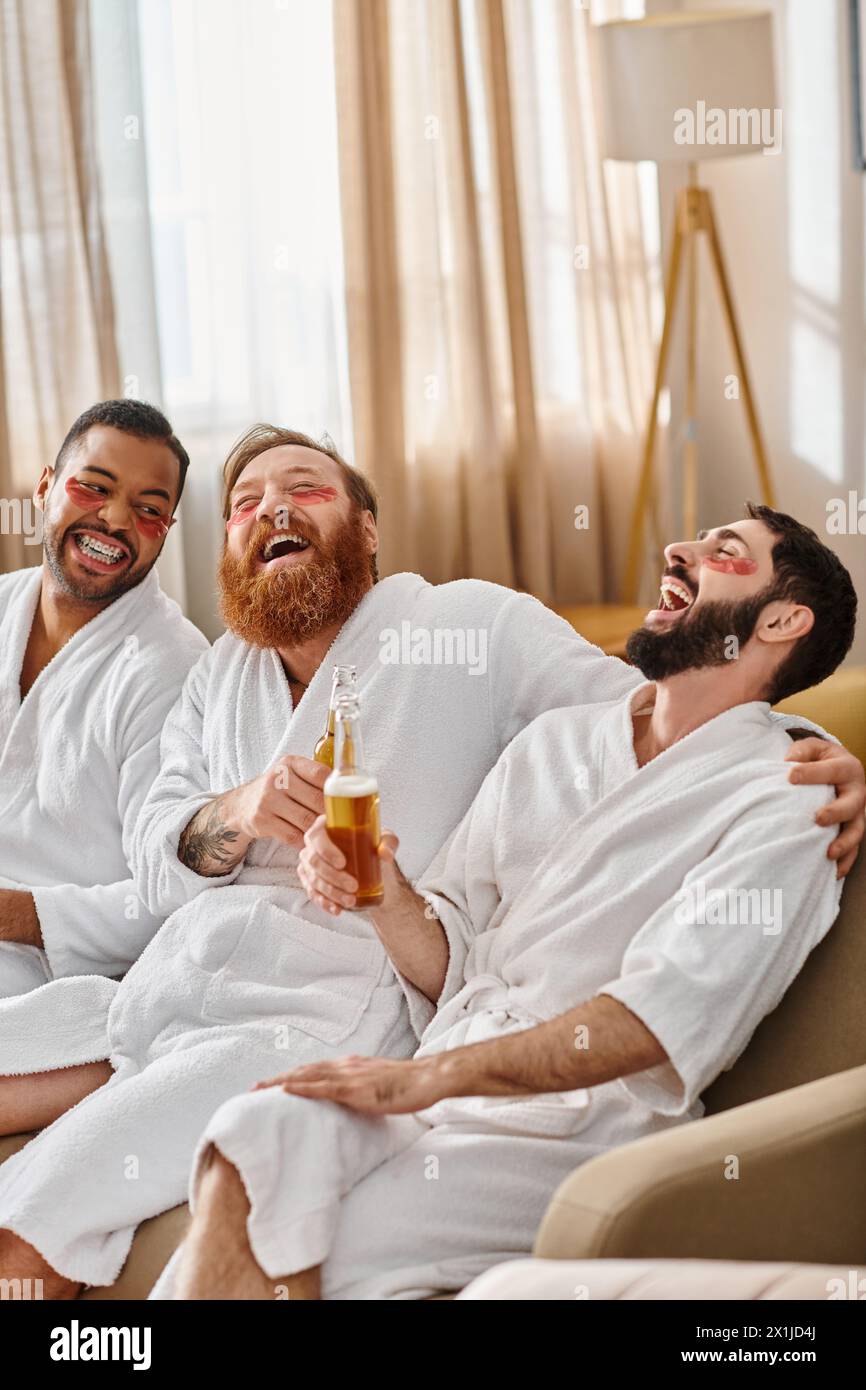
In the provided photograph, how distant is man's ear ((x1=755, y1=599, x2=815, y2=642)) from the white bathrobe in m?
0.30

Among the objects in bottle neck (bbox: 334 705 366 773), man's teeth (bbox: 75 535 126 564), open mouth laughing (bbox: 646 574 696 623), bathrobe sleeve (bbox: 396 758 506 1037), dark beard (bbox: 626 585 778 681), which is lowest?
bathrobe sleeve (bbox: 396 758 506 1037)

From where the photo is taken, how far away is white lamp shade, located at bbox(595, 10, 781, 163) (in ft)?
13.2

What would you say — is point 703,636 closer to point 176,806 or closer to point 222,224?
point 176,806

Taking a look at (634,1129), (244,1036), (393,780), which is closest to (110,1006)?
(244,1036)

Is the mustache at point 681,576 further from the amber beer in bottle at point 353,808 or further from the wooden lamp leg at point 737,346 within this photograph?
the wooden lamp leg at point 737,346

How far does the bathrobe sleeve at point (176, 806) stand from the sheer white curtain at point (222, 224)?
5.98 feet

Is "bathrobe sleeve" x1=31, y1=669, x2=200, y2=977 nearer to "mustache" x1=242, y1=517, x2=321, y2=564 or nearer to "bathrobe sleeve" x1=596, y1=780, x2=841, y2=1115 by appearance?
"mustache" x1=242, y1=517, x2=321, y2=564

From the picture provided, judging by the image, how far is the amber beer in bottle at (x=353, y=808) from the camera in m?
1.77

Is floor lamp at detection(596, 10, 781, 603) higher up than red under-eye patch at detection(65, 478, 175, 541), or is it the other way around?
floor lamp at detection(596, 10, 781, 603)

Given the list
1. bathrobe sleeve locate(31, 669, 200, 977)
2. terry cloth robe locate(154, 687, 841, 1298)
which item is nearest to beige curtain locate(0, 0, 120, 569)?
bathrobe sleeve locate(31, 669, 200, 977)

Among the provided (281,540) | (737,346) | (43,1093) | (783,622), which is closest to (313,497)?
(281,540)

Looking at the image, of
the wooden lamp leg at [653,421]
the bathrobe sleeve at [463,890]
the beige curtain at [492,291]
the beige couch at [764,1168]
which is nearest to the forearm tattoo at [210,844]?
the bathrobe sleeve at [463,890]

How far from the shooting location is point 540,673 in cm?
217

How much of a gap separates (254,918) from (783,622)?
75 centimetres
